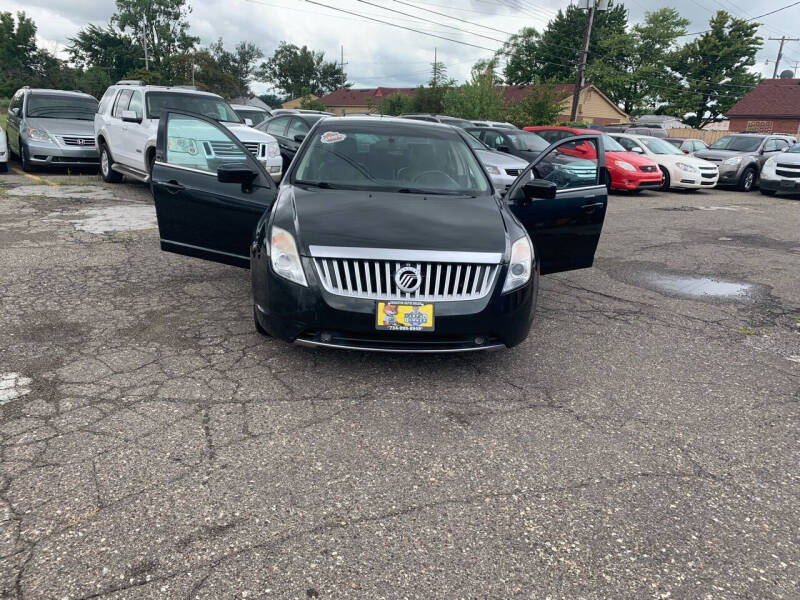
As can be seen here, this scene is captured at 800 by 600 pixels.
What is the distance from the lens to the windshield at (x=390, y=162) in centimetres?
461

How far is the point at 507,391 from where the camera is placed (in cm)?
372

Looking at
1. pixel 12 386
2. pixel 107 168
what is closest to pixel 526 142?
pixel 107 168

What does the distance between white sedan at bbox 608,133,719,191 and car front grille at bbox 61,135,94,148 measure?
43.2 ft

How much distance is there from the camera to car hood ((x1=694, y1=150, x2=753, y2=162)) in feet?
59.7

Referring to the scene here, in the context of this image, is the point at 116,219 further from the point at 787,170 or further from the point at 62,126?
the point at 787,170

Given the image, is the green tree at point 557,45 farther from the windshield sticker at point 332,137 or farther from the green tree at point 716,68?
the windshield sticker at point 332,137

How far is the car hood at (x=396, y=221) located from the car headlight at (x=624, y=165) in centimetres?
1174

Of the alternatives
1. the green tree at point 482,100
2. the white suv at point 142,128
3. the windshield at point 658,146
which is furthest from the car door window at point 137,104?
the green tree at point 482,100

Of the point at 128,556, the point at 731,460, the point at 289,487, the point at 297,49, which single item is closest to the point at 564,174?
the point at 731,460

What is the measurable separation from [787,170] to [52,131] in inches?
717

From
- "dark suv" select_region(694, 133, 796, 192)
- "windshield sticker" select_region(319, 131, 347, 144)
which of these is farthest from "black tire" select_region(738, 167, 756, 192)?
"windshield sticker" select_region(319, 131, 347, 144)

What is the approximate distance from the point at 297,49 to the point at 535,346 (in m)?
108

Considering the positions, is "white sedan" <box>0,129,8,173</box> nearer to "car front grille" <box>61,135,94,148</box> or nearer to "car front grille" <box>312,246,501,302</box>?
"car front grille" <box>61,135,94,148</box>

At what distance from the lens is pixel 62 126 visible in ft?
40.8
